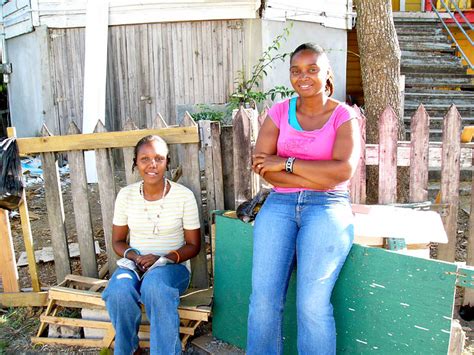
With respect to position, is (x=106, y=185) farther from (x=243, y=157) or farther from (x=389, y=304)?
(x=389, y=304)

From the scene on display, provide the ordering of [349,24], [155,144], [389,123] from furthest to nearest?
[349,24] → [389,123] → [155,144]

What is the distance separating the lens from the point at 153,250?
326 centimetres

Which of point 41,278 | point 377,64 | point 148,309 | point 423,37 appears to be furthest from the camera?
point 423,37

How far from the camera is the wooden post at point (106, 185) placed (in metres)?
3.65

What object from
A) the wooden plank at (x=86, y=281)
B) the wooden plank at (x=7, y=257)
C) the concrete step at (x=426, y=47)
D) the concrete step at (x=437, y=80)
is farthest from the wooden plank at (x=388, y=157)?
the concrete step at (x=426, y=47)

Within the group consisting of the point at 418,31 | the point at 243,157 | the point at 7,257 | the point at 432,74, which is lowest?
the point at 7,257

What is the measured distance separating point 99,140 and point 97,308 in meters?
1.21

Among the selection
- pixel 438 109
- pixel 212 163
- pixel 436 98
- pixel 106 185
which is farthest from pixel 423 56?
pixel 106 185

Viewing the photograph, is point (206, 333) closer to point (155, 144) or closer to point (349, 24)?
point (155, 144)

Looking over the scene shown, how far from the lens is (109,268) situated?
12.8ft

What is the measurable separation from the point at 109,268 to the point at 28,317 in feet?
2.35

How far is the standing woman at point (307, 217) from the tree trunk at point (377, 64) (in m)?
1.99

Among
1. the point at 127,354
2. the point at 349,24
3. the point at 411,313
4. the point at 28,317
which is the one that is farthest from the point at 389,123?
the point at 349,24

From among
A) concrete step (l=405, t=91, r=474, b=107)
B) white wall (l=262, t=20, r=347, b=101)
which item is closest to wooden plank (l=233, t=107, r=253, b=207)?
white wall (l=262, t=20, r=347, b=101)
